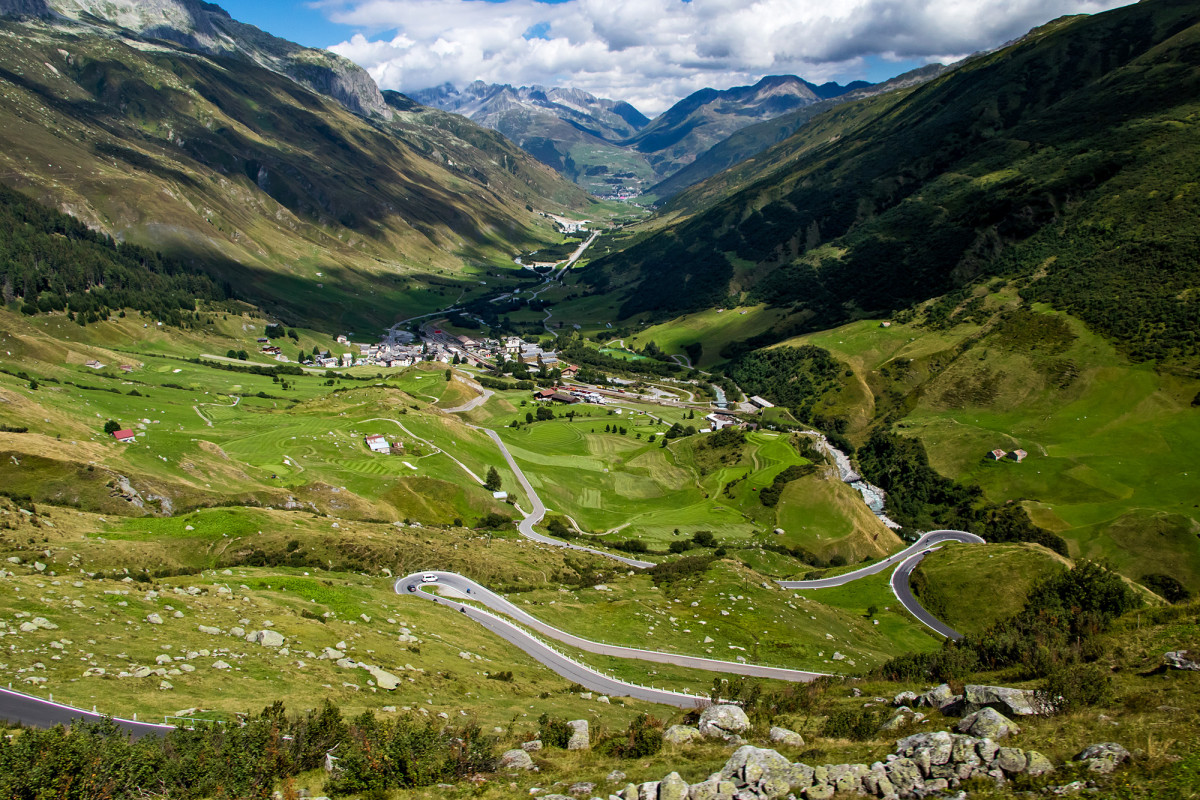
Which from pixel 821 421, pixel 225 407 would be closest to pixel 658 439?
pixel 821 421

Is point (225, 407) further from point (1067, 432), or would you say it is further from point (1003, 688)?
point (1067, 432)

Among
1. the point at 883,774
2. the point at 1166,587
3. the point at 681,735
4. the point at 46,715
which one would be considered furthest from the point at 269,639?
the point at 1166,587

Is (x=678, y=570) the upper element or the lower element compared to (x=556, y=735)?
upper

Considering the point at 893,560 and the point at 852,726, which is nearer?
the point at 852,726

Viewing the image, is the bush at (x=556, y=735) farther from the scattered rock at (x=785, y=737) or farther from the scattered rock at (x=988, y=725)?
the scattered rock at (x=988, y=725)

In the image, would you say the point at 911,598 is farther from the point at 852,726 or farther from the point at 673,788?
the point at 673,788

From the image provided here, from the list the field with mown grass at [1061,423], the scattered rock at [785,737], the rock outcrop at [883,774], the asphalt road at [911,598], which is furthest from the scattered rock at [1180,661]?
the field with mown grass at [1061,423]
